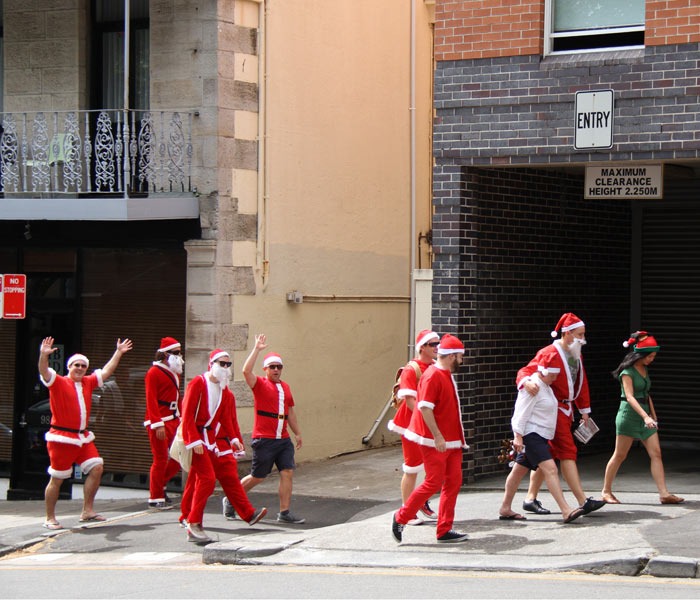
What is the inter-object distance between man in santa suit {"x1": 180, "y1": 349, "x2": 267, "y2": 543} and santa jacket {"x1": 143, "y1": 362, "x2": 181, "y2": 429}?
1735 millimetres

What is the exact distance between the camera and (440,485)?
951 centimetres

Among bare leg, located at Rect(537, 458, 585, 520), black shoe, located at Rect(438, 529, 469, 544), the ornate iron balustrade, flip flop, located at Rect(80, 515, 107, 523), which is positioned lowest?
flip flop, located at Rect(80, 515, 107, 523)

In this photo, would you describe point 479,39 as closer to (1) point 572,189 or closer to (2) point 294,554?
(1) point 572,189

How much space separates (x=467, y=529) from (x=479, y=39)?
17.8ft

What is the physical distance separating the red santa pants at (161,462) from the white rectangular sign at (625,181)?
5341 millimetres

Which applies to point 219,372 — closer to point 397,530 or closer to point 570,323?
point 397,530

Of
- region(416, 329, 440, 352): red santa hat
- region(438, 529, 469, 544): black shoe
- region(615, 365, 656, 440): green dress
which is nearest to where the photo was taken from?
region(438, 529, 469, 544): black shoe

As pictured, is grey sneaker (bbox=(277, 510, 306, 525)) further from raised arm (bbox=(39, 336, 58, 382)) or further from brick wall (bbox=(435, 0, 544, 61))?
brick wall (bbox=(435, 0, 544, 61))

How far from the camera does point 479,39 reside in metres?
12.4

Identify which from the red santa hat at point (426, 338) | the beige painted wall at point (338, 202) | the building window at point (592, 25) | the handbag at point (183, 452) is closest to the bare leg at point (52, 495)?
the handbag at point (183, 452)

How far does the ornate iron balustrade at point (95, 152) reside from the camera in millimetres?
14000

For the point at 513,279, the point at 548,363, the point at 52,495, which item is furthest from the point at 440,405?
the point at 52,495

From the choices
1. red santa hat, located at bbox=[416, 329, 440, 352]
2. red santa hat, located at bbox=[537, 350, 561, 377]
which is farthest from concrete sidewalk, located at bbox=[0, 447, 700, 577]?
red santa hat, located at bbox=[416, 329, 440, 352]

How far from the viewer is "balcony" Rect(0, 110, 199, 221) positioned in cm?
1338
